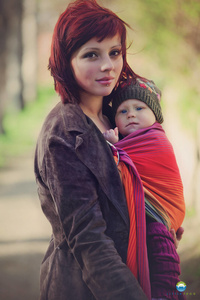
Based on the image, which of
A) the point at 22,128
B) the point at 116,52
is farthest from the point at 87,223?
the point at 22,128

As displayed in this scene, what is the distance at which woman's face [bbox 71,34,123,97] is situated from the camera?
1457 mm

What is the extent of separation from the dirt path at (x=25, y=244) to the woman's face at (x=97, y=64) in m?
2.06

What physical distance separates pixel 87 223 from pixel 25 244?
2880mm

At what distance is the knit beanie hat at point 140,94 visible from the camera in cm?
166

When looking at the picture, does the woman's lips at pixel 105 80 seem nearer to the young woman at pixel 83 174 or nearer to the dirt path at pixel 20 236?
the young woman at pixel 83 174

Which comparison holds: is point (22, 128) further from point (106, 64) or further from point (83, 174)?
point (83, 174)

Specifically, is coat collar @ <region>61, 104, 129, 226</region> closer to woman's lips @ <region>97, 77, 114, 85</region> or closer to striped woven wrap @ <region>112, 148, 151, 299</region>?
striped woven wrap @ <region>112, 148, 151, 299</region>

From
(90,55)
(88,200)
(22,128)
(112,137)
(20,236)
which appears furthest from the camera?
(22,128)

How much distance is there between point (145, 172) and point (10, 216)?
3438mm

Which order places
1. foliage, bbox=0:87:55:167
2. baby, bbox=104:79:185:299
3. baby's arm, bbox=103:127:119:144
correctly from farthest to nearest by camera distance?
foliage, bbox=0:87:55:167
baby's arm, bbox=103:127:119:144
baby, bbox=104:79:185:299

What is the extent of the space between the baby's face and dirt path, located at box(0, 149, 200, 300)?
1797 mm

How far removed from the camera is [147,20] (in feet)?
14.3

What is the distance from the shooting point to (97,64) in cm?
148

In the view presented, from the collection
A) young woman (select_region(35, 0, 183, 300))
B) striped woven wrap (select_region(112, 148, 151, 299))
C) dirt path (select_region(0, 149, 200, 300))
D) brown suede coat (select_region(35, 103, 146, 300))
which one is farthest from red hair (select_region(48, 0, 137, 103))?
dirt path (select_region(0, 149, 200, 300))
